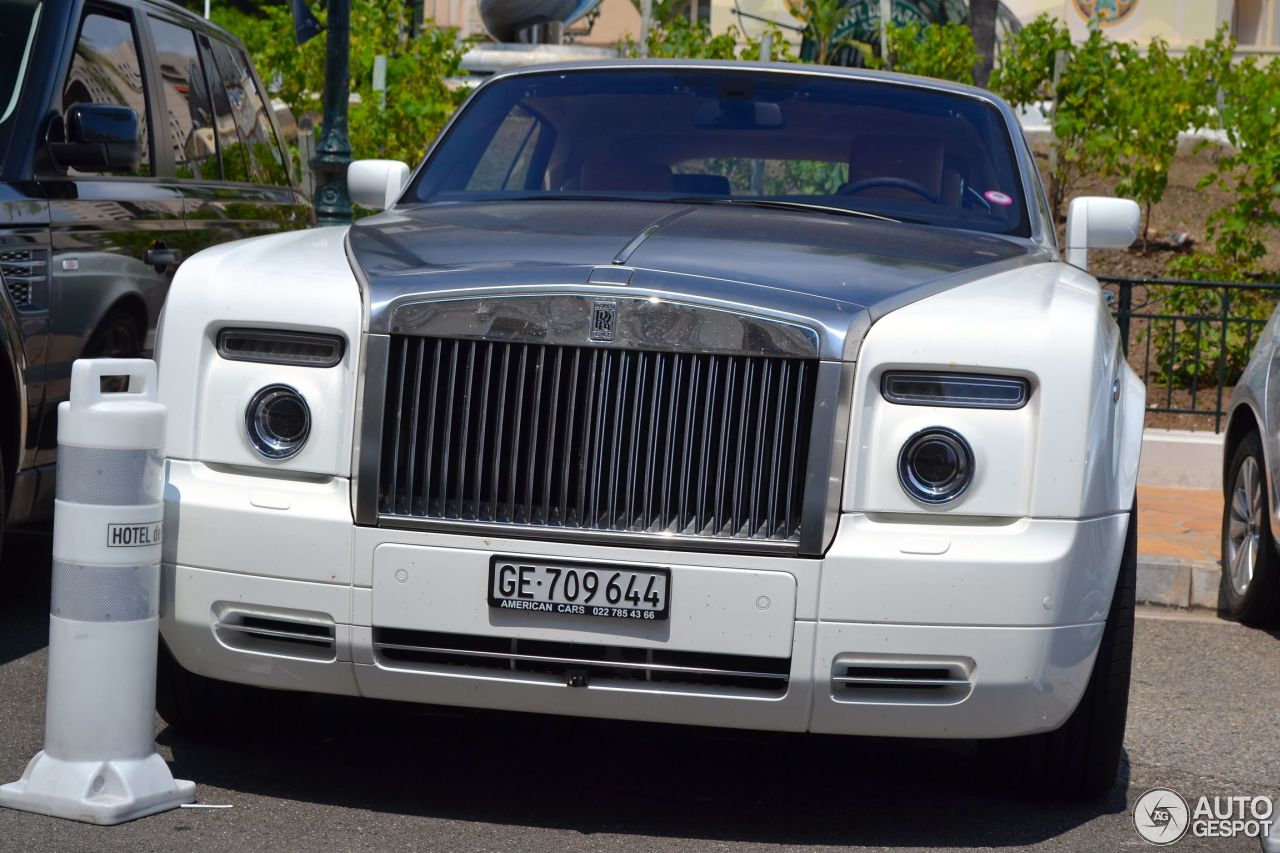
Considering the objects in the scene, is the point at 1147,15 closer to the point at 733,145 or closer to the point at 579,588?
the point at 733,145

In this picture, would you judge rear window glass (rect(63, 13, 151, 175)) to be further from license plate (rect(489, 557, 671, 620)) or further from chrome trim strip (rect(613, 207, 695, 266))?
license plate (rect(489, 557, 671, 620))

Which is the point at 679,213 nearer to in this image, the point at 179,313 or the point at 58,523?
the point at 179,313

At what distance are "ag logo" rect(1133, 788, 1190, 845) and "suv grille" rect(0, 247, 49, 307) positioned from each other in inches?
135

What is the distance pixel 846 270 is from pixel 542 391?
0.73 m

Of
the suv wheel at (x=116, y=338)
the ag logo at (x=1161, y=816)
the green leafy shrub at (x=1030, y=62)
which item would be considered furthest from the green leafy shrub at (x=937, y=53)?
the ag logo at (x=1161, y=816)

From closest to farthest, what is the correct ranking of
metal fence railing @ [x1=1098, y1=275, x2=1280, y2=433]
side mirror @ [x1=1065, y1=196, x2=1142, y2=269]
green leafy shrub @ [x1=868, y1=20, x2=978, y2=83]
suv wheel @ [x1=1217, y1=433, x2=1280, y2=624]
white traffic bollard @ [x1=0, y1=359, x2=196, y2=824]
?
white traffic bollard @ [x1=0, y1=359, x2=196, y2=824] < side mirror @ [x1=1065, y1=196, x2=1142, y2=269] < suv wheel @ [x1=1217, y1=433, x2=1280, y2=624] < metal fence railing @ [x1=1098, y1=275, x2=1280, y2=433] < green leafy shrub @ [x1=868, y1=20, x2=978, y2=83]

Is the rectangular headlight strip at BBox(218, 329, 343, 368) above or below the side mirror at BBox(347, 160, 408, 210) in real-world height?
below

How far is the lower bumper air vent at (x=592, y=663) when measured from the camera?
12.4 ft

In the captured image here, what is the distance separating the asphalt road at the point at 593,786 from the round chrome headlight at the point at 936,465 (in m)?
0.74

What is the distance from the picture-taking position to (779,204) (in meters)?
5.04

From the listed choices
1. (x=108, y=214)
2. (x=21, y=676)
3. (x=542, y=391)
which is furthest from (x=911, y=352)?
(x=108, y=214)

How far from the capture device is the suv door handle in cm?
617

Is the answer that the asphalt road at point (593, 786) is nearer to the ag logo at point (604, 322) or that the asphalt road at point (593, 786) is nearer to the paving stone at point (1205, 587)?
the ag logo at point (604, 322)

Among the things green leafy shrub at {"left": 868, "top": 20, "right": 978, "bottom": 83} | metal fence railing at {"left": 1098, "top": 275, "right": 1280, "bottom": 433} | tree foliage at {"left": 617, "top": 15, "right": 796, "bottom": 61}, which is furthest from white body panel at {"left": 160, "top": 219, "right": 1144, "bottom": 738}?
green leafy shrub at {"left": 868, "top": 20, "right": 978, "bottom": 83}
